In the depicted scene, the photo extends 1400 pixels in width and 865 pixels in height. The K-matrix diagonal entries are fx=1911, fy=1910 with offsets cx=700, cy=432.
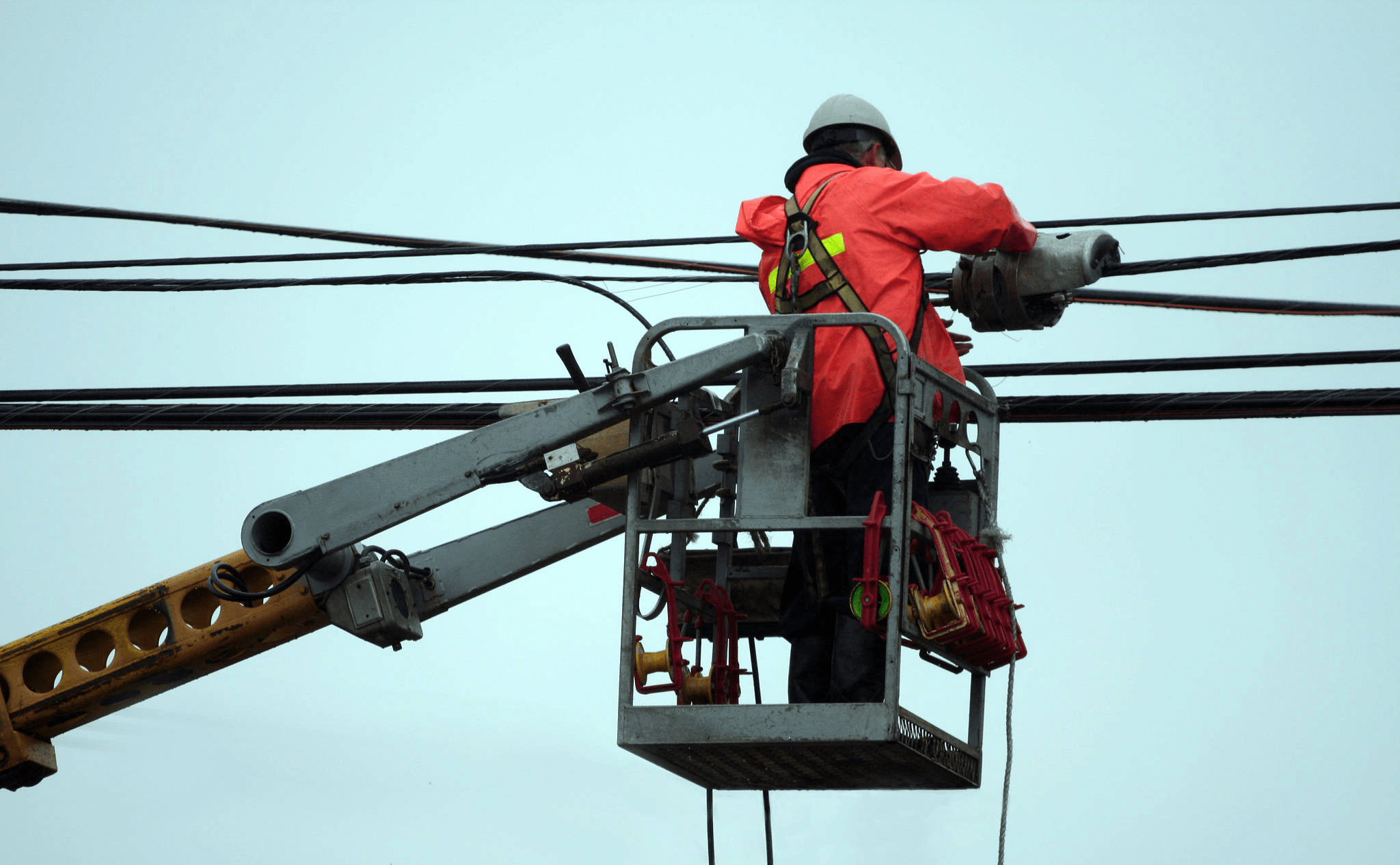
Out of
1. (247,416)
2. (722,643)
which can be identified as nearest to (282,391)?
(247,416)

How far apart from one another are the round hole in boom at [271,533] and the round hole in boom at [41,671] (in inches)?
63.5

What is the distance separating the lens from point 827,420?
7.66 meters

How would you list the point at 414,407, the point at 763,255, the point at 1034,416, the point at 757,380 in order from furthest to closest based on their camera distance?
the point at 414,407
the point at 1034,416
the point at 763,255
the point at 757,380

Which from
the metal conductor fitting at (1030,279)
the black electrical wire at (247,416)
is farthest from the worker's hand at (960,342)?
the black electrical wire at (247,416)

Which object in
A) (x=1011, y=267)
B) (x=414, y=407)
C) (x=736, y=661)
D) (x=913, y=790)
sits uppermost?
(x=1011, y=267)

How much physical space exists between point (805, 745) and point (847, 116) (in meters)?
2.83

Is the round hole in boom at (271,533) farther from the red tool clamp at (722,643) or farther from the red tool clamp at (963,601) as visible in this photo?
the red tool clamp at (963,601)

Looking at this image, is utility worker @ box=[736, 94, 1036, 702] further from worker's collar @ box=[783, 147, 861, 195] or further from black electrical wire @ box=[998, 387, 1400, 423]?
black electrical wire @ box=[998, 387, 1400, 423]

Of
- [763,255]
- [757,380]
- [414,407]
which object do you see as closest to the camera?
[757,380]

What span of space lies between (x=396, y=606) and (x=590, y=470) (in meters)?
1.40

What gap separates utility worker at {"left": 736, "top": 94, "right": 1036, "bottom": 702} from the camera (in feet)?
25.0

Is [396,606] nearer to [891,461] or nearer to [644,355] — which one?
[644,355]

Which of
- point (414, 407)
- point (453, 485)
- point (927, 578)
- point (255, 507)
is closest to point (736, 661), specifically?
point (927, 578)

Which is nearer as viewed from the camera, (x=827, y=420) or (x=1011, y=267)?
(x=827, y=420)
